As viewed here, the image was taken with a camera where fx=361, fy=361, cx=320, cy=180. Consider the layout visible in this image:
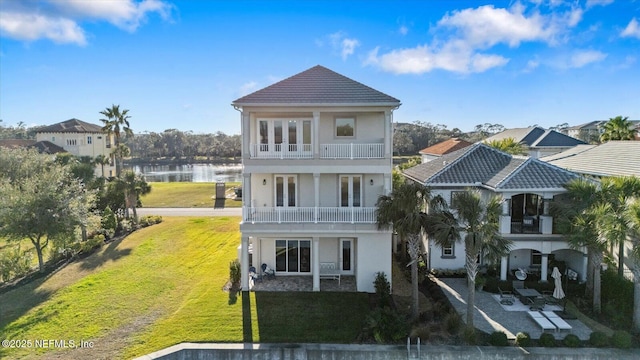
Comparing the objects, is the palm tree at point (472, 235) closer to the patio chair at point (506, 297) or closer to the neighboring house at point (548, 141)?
the patio chair at point (506, 297)

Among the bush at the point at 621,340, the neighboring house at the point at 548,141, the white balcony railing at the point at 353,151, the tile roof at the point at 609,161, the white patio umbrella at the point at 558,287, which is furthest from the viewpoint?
the neighboring house at the point at 548,141

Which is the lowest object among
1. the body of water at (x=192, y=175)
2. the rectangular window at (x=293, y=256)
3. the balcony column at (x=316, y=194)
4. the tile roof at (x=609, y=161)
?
the rectangular window at (x=293, y=256)

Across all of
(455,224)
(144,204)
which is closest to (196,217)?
(144,204)

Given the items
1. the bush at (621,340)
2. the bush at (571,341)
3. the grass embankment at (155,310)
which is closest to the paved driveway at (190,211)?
the grass embankment at (155,310)

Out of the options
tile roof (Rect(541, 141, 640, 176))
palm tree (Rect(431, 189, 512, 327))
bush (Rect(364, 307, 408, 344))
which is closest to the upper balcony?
palm tree (Rect(431, 189, 512, 327))

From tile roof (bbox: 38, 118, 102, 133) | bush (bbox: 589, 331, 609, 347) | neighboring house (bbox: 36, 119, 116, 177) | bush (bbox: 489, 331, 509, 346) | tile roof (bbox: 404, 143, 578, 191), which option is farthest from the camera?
tile roof (bbox: 38, 118, 102, 133)

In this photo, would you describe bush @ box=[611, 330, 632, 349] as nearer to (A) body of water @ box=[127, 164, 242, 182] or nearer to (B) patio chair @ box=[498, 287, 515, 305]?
(B) patio chair @ box=[498, 287, 515, 305]
